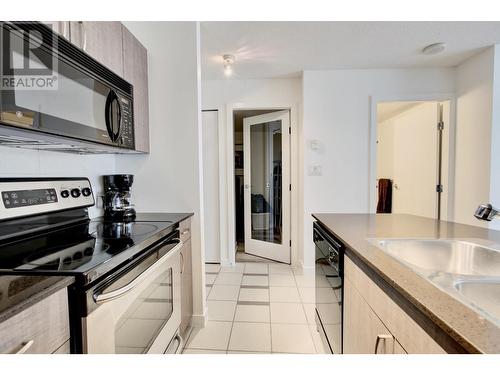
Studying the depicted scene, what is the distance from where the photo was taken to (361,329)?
3.32 ft

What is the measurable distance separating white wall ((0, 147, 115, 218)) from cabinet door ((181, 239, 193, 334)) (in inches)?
26.4

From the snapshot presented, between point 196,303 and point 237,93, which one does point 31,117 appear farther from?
point 237,93

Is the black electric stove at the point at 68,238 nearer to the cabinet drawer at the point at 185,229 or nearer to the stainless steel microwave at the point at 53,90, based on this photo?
the cabinet drawer at the point at 185,229

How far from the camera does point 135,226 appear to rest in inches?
57.6

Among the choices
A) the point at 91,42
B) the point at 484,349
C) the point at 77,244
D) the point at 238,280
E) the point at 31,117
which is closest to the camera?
the point at 484,349

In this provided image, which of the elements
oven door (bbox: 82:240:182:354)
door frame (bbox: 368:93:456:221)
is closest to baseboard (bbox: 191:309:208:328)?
oven door (bbox: 82:240:182:354)

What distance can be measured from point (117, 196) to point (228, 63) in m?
1.77

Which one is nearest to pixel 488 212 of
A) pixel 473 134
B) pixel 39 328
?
pixel 39 328

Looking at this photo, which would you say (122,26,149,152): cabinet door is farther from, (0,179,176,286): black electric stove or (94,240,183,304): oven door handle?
(94,240,183,304): oven door handle

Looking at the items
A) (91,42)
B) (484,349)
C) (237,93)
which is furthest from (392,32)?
(484,349)

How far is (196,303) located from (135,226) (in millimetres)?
859

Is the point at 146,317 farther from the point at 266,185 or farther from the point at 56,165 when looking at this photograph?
the point at 266,185

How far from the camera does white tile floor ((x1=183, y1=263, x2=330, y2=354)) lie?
5.65ft

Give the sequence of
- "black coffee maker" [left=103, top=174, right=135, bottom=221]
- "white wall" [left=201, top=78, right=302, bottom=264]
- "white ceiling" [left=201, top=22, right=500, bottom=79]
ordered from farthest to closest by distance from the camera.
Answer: "white wall" [left=201, top=78, right=302, bottom=264] < "white ceiling" [left=201, top=22, right=500, bottom=79] < "black coffee maker" [left=103, top=174, right=135, bottom=221]
